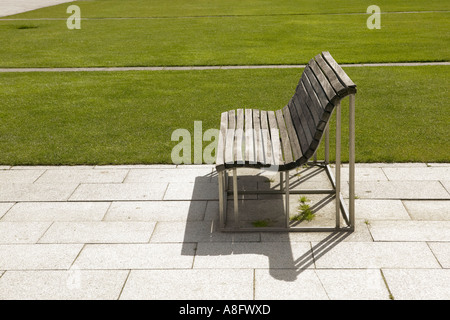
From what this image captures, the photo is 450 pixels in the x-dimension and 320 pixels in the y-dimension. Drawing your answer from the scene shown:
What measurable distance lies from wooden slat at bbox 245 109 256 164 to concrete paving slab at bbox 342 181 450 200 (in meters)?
1.19

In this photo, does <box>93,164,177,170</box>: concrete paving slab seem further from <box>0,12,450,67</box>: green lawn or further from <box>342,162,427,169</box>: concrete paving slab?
<box>0,12,450,67</box>: green lawn

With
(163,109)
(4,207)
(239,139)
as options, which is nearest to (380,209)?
(239,139)

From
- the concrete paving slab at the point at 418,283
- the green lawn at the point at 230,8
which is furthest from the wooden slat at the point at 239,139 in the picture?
the green lawn at the point at 230,8

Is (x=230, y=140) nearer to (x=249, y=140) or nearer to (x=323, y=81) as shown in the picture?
(x=249, y=140)

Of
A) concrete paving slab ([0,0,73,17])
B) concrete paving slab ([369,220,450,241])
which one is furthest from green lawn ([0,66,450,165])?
concrete paving slab ([0,0,73,17])

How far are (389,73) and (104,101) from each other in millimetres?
5922

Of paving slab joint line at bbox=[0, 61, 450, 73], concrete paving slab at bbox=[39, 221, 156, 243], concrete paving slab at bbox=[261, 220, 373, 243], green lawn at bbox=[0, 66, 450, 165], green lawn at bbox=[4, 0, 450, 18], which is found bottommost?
concrete paving slab at bbox=[261, 220, 373, 243]

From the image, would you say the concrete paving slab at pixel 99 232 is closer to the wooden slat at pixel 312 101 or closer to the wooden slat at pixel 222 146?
the wooden slat at pixel 222 146

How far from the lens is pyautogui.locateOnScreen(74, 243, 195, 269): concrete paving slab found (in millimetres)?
4938

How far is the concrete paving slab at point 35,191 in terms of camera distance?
641 cm

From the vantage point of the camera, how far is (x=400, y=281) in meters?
4.57

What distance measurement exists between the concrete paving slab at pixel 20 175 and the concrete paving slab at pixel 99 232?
55.4 inches

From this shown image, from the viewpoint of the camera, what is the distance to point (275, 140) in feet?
19.9
